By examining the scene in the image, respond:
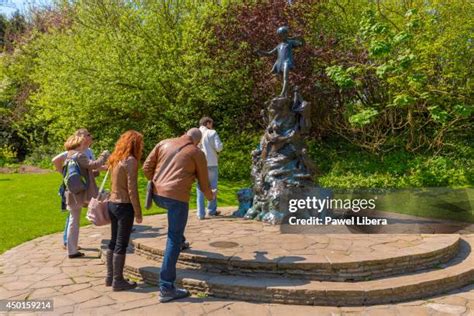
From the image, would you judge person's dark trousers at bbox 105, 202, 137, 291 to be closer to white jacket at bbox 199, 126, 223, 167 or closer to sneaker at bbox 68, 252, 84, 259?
sneaker at bbox 68, 252, 84, 259

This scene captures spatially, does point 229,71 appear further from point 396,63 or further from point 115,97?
point 396,63

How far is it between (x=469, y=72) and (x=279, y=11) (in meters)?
7.15

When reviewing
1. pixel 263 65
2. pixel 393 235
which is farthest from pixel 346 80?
pixel 393 235

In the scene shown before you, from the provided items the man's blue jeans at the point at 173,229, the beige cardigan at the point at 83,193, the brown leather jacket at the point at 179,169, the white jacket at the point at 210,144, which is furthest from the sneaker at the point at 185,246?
the white jacket at the point at 210,144

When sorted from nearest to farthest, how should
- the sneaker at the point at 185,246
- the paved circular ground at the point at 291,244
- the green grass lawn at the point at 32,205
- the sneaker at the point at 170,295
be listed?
the sneaker at the point at 170,295 → the paved circular ground at the point at 291,244 → the sneaker at the point at 185,246 → the green grass lawn at the point at 32,205

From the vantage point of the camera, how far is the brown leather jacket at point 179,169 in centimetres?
448

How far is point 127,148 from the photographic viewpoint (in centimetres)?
480

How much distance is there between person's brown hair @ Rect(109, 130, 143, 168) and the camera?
4793mm

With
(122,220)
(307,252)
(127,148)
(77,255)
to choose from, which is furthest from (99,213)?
(307,252)

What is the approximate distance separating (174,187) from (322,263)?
6.60 ft

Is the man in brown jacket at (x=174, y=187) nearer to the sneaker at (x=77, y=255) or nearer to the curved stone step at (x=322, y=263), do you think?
the curved stone step at (x=322, y=263)

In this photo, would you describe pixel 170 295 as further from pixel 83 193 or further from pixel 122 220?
pixel 83 193

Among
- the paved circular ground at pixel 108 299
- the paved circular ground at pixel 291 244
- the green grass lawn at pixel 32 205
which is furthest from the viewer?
the green grass lawn at pixel 32 205

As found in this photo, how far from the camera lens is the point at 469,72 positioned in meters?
14.8
